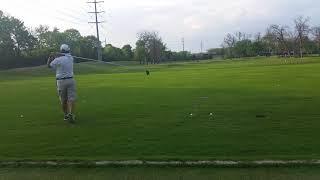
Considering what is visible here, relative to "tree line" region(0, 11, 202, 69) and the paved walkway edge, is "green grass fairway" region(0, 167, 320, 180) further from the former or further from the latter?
"tree line" region(0, 11, 202, 69)

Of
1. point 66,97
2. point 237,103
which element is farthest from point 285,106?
point 66,97

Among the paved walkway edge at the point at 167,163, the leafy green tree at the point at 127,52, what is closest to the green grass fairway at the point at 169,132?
the paved walkway edge at the point at 167,163

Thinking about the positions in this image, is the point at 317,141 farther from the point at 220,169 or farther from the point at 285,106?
the point at 285,106

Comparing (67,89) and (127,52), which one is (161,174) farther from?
(127,52)

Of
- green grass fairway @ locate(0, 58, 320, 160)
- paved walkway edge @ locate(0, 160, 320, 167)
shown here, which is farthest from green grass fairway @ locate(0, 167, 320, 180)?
green grass fairway @ locate(0, 58, 320, 160)

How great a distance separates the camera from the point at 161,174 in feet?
27.6

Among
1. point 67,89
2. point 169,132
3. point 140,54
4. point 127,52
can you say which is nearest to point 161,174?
point 169,132

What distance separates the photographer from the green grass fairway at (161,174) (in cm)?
810

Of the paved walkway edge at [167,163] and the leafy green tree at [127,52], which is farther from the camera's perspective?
the leafy green tree at [127,52]

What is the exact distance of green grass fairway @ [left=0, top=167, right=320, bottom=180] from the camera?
8.10 m

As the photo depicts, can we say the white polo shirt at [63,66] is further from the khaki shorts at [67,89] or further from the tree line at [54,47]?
the tree line at [54,47]

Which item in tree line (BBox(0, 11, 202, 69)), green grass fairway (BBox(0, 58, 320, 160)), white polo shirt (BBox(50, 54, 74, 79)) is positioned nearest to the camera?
green grass fairway (BBox(0, 58, 320, 160))

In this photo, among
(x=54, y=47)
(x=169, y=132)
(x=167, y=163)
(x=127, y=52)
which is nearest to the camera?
(x=167, y=163)

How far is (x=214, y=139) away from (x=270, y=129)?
6.32 feet
